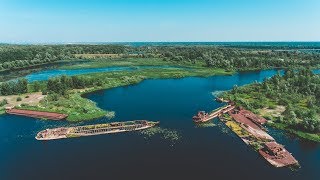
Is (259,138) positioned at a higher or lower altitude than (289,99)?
lower

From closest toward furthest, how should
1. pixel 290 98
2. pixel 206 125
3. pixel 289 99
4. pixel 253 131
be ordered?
pixel 253 131 → pixel 206 125 → pixel 289 99 → pixel 290 98

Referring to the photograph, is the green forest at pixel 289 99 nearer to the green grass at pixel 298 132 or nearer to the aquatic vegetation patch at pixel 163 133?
the green grass at pixel 298 132

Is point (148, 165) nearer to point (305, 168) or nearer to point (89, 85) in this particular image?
point (305, 168)

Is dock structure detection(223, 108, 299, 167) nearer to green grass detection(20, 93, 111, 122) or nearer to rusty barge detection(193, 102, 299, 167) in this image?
rusty barge detection(193, 102, 299, 167)

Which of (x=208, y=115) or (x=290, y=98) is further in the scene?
(x=290, y=98)

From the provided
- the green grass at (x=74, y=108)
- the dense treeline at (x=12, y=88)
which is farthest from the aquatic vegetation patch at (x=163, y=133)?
the dense treeline at (x=12, y=88)

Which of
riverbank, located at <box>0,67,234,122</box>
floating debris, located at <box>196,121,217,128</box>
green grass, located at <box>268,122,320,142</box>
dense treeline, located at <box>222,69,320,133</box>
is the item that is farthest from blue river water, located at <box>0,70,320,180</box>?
dense treeline, located at <box>222,69,320,133</box>

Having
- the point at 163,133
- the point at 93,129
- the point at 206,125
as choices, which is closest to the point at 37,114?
the point at 93,129

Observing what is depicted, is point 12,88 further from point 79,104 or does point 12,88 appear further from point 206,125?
point 206,125
